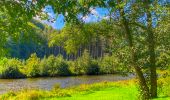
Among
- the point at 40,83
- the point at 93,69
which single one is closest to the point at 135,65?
the point at 40,83

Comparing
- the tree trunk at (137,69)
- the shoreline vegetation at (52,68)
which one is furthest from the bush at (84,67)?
the tree trunk at (137,69)

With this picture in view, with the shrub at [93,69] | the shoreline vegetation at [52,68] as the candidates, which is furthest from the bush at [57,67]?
the shrub at [93,69]

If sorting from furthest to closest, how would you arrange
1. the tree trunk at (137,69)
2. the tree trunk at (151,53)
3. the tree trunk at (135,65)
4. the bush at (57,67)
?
the bush at (57,67), the tree trunk at (137,69), the tree trunk at (135,65), the tree trunk at (151,53)

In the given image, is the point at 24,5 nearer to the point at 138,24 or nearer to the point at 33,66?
the point at 138,24

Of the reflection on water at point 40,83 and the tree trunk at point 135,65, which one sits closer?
the tree trunk at point 135,65

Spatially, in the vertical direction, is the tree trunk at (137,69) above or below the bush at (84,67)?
below

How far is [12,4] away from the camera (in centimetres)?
987

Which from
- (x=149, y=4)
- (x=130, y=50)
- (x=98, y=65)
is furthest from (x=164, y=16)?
(x=98, y=65)

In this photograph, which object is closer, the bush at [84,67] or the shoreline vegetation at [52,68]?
the shoreline vegetation at [52,68]

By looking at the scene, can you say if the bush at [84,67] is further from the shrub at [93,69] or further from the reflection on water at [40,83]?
the reflection on water at [40,83]

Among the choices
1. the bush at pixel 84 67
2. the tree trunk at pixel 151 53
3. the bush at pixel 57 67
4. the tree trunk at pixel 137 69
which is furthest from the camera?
the bush at pixel 84 67

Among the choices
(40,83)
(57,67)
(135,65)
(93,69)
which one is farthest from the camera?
(93,69)

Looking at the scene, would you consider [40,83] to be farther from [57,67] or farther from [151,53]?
[151,53]

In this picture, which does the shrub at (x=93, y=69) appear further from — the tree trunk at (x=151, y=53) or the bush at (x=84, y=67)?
the tree trunk at (x=151, y=53)
